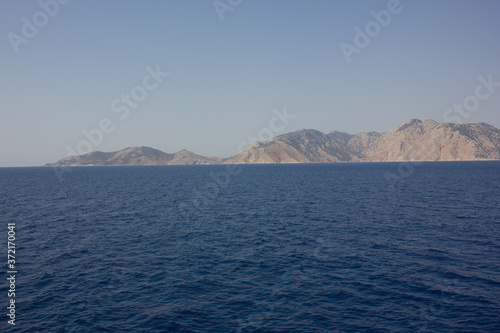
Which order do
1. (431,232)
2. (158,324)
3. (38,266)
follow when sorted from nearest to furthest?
(158,324) < (38,266) < (431,232)

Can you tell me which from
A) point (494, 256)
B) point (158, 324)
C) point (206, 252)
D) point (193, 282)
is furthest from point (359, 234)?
point (158, 324)

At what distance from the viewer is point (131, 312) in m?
29.3

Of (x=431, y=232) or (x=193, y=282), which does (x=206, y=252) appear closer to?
Result: (x=193, y=282)

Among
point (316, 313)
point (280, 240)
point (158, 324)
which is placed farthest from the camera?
point (280, 240)

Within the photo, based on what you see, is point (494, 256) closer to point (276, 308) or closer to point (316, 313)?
point (316, 313)

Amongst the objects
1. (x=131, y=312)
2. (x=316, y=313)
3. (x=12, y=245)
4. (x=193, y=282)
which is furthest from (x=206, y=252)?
(x=12, y=245)

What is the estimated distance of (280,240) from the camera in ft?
174

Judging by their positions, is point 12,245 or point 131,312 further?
point 12,245

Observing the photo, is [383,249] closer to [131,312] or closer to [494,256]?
[494,256]

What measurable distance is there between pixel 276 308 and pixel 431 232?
1662 inches

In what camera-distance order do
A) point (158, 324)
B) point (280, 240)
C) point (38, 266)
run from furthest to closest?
point (280, 240), point (38, 266), point (158, 324)

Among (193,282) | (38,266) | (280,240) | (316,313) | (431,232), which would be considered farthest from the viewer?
(431,232)

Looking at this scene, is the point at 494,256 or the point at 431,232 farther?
the point at 431,232

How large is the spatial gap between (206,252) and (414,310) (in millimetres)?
29665
